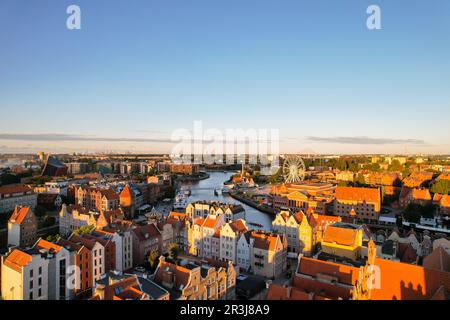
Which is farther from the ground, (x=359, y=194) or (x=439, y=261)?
(x=439, y=261)

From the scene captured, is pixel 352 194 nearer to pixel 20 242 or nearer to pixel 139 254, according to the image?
pixel 139 254

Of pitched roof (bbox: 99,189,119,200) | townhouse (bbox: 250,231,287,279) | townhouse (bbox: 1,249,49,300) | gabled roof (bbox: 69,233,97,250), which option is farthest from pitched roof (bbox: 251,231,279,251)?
pitched roof (bbox: 99,189,119,200)

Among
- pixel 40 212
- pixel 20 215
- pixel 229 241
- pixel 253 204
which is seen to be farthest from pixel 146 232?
pixel 253 204

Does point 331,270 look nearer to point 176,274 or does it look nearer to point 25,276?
point 176,274

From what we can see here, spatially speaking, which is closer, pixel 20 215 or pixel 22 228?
pixel 22 228

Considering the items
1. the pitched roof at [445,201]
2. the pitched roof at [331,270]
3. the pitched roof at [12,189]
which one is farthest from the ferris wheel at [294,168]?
the pitched roof at [331,270]

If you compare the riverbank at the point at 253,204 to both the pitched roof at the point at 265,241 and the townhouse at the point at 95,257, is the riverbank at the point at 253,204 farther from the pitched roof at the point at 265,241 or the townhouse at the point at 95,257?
the townhouse at the point at 95,257

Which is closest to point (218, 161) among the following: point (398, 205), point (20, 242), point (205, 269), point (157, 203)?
point (157, 203)
